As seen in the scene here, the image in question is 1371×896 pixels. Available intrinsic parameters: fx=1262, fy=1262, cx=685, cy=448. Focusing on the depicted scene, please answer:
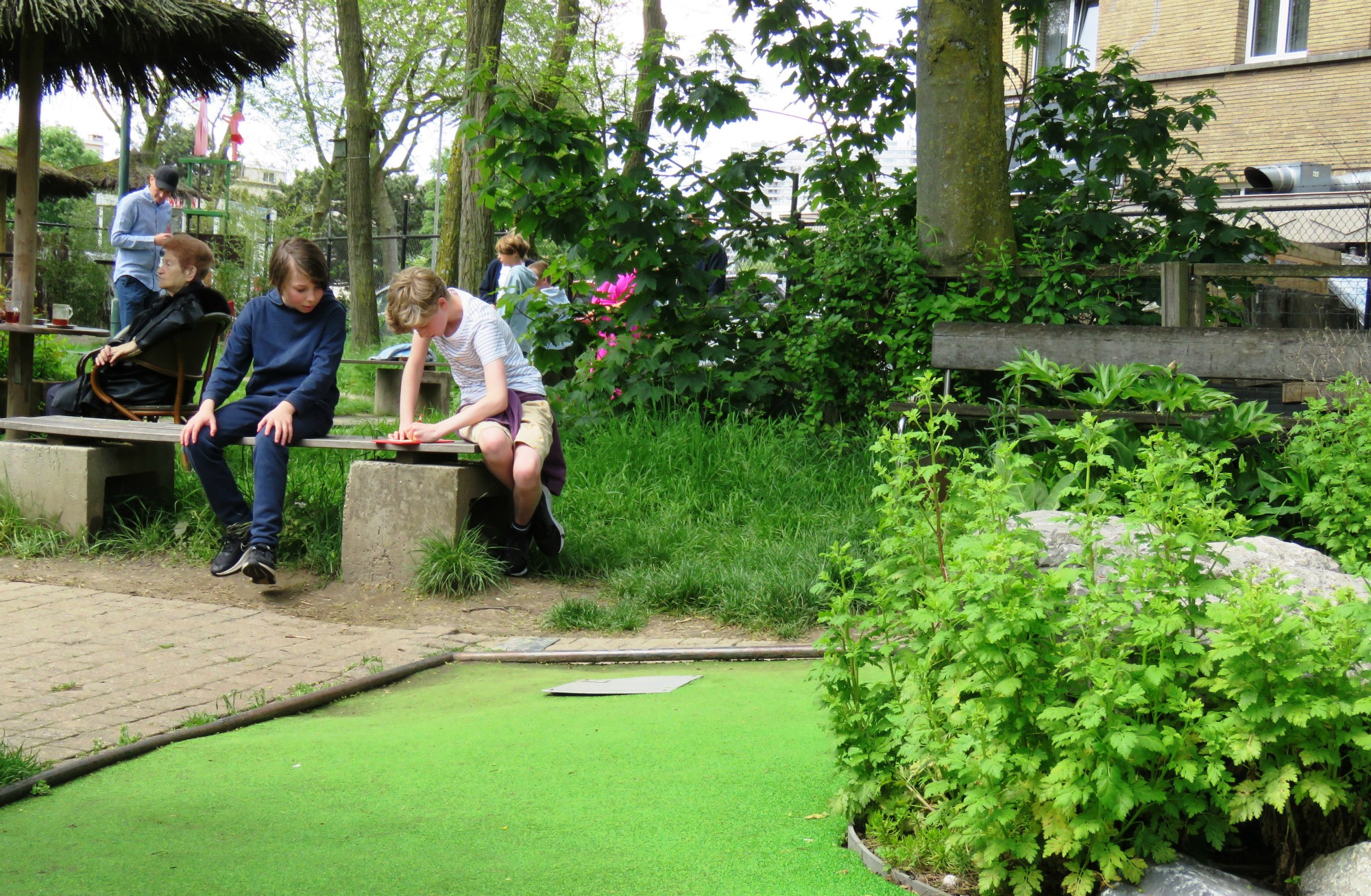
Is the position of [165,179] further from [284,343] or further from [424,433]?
[424,433]

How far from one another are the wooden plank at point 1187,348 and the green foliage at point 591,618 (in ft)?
7.81

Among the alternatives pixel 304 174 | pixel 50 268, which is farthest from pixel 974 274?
pixel 304 174

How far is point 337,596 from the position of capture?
6.23 metres

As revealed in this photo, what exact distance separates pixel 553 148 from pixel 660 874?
6.44 meters

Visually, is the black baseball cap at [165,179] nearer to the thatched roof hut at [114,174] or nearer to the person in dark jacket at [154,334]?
the person in dark jacket at [154,334]

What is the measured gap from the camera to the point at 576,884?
276cm

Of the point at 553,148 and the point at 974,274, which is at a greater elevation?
the point at 553,148

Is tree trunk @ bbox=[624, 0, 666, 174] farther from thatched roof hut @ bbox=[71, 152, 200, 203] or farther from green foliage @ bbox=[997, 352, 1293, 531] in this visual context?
thatched roof hut @ bbox=[71, 152, 200, 203]

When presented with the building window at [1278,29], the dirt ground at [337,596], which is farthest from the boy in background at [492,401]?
the building window at [1278,29]

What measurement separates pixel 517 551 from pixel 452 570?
1.28 feet

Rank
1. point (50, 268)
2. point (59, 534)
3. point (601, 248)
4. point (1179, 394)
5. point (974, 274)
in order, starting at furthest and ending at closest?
1. point (50, 268)
2. point (601, 248)
3. point (974, 274)
4. point (59, 534)
5. point (1179, 394)

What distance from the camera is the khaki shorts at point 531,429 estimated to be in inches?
246

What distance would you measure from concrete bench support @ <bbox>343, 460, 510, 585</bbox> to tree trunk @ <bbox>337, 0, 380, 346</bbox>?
547 inches

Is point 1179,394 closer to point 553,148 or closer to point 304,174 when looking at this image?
point 553,148
